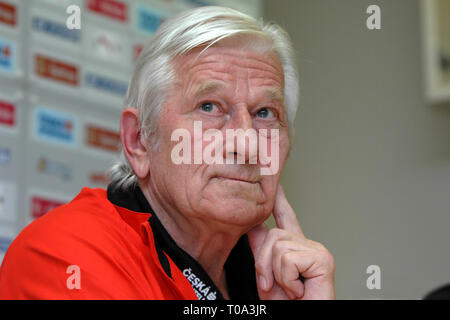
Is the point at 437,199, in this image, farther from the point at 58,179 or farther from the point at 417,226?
the point at 58,179

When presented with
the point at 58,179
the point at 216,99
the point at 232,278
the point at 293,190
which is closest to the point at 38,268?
the point at 216,99

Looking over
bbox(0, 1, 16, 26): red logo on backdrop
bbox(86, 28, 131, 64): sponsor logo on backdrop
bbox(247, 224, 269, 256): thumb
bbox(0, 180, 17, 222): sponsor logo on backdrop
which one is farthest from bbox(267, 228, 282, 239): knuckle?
bbox(86, 28, 131, 64): sponsor logo on backdrop

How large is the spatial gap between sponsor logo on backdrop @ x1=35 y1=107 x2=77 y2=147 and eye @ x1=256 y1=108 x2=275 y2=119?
161cm

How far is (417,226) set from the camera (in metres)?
3.08

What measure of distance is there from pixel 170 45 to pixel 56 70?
1634 mm

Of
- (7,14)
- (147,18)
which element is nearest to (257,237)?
(7,14)

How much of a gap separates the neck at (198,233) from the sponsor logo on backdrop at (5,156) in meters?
1.39

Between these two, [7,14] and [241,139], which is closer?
[241,139]

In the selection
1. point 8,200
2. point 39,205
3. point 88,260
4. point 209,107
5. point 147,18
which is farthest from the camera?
point 147,18

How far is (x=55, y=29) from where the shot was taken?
2.88 m

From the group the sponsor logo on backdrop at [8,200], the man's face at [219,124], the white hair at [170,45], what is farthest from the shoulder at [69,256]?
the sponsor logo on backdrop at [8,200]

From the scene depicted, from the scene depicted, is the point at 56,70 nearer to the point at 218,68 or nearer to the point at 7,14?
the point at 7,14

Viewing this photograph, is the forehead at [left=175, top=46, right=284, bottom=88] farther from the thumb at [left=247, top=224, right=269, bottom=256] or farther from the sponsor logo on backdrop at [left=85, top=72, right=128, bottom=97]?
the sponsor logo on backdrop at [left=85, top=72, right=128, bottom=97]

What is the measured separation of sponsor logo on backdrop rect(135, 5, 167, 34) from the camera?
10.5ft
